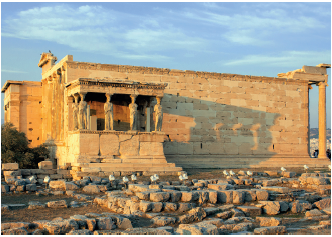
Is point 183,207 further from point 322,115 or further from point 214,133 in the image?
point 322,115

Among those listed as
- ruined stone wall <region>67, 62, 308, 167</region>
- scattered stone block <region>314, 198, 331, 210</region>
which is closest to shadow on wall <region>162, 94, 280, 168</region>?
ruined stone wall <region>67, 62, 308, 167</region>

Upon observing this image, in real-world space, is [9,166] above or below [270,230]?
above

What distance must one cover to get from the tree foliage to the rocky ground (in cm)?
639

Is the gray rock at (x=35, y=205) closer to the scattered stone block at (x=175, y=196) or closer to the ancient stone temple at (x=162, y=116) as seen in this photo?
the scattered stone block at (x=175, y=196)

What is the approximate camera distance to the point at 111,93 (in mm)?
17516

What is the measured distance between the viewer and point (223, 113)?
2247 centimetres

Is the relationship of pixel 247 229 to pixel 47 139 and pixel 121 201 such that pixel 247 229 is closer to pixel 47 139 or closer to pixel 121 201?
pixel 121 201

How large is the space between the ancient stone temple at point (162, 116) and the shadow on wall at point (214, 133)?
0.17 feet

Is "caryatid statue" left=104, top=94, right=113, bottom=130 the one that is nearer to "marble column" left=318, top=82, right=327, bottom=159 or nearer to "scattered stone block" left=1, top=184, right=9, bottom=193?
"scattered stone block" left=1, top=184, right=9, bottom=193

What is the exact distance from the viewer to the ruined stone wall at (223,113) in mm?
21062

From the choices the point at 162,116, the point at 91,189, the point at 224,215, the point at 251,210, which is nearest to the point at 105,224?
the point at 224,215

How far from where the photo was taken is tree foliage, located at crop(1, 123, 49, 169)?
64.7 ft

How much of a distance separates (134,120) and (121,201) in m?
7.90

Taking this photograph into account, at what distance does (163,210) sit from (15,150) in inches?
504
